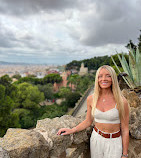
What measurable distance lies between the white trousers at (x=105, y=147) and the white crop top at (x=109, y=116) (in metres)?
0.19

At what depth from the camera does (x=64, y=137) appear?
1.32m

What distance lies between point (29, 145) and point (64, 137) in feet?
1.22

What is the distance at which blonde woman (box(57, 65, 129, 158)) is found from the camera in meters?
1.36

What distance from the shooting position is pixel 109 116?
1.37 metres

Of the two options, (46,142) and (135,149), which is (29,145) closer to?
(46,142)

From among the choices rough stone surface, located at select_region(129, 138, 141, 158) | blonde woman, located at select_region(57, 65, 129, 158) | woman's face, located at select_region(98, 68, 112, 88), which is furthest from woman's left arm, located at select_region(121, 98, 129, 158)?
Result: rough stone surface, located at select_region(129, 138, 141, 158)

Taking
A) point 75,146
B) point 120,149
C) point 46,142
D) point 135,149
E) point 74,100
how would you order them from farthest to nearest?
point 74,100 < point 135,149 < point 75,146 < point 120,149 < point 46,142

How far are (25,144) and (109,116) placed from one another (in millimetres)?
872

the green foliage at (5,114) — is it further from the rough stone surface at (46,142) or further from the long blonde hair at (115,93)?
the long blonde hair at (115,93)

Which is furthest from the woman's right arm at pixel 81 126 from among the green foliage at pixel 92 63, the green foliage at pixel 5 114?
the green foliage at pixel 92 63

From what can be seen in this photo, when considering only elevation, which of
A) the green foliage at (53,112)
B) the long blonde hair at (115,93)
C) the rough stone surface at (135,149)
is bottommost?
the green foliage at (53,112)

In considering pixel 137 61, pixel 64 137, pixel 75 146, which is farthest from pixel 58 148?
pixel 137 61

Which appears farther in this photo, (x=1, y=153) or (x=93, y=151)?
(x=93, y=151)

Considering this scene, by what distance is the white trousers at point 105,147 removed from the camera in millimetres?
1362
